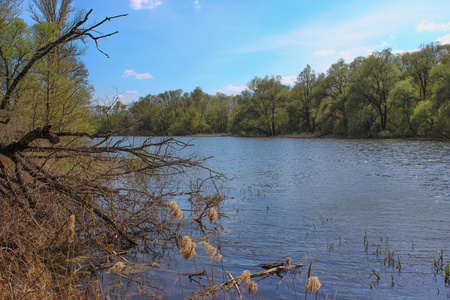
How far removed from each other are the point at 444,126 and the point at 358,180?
1225 inches

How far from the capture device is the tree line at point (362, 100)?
43.1 m

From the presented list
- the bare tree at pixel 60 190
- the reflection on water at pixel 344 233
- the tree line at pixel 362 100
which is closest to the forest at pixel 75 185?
the bare tree at pixel 60 190

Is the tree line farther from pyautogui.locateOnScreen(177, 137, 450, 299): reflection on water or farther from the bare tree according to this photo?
the bare tree

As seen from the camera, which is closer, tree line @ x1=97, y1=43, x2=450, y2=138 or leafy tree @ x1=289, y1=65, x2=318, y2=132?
tree line @ x1=97, y1=43, x2=450, y2=138

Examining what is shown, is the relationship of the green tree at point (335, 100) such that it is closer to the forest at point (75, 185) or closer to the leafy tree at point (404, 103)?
the leafy tree at point (404, 103)

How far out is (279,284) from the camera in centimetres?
595

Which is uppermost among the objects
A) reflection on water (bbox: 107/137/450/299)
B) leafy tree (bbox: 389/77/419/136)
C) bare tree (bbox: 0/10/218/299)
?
leafy tree (bbox: 389/77/419/136)

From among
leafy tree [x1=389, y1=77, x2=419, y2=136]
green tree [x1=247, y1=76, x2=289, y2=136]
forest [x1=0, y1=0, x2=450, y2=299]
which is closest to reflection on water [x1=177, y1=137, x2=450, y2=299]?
forest [x1=0, y1=0, x2=450, y2=299]

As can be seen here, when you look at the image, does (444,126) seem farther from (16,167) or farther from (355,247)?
(16,167)

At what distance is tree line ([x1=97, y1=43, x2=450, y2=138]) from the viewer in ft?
141

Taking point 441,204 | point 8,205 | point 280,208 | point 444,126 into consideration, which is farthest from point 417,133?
point 8,205

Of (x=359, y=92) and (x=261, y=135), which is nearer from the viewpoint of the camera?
(x=359, y=92)

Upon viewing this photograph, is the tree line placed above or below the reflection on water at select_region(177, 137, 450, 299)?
above

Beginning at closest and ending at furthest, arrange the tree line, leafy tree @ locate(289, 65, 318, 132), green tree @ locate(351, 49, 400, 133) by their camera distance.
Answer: the tree line
green tree @ locate(351, 49, 400, 133)
leafy tree @ locate(289, 65, 318, 132)
